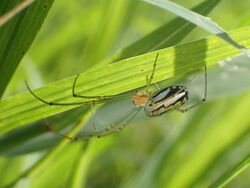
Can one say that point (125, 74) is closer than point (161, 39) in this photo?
Yes

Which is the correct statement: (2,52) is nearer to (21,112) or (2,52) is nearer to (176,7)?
(21,112)

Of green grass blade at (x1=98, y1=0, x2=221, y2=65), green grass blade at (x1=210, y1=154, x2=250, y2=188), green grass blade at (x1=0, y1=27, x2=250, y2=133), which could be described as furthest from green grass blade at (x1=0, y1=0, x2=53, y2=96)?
green grass blade at (x1=210, y1=154, x2=250, y2=188)

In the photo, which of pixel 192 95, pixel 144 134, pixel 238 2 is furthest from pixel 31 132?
pixel 238 2

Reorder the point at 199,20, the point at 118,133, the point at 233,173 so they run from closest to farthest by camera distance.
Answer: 1. the point at 199,20
2. the point at 233,173
3. the point at 118,133

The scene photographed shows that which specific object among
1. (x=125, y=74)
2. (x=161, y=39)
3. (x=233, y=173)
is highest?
(x=161, y=39)

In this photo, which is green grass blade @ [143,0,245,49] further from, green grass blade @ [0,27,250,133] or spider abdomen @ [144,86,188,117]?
spider abdomen @ [144,86,188,117]

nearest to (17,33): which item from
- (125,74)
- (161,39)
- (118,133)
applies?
(125,74)

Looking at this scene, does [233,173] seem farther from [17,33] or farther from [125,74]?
[17,33]
